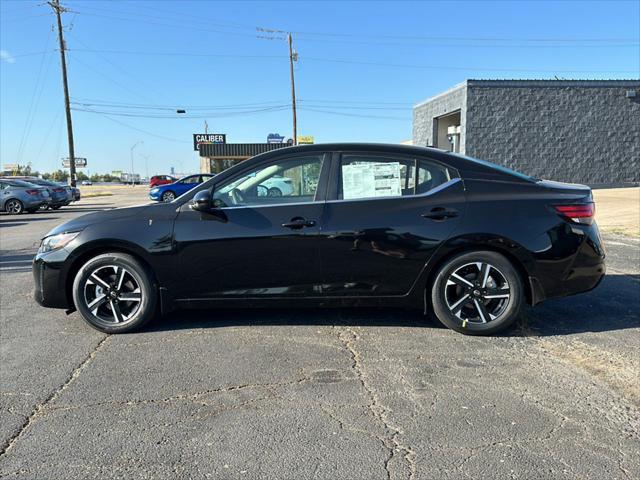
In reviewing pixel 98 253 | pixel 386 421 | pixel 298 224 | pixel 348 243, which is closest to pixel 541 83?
pixel 348 243

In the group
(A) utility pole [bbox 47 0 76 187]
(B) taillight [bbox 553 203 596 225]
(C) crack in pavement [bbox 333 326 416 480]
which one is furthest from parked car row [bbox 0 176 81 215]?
(B) taillight [bbox 553 203 596 225]

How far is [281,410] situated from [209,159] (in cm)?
5859

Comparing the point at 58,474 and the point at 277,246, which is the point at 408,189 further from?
the point at 58,474

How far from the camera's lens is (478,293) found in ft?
13.8

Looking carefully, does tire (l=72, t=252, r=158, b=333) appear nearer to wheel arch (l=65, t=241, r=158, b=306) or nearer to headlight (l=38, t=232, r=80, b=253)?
wheel arch (l=65, t=241, r=158, b=306)

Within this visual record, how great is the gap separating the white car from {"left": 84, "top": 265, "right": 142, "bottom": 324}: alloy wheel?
1447 mm

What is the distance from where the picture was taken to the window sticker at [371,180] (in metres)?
4.29

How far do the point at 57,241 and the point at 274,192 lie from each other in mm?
2029

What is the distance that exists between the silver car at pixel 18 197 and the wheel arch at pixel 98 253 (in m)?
17.7

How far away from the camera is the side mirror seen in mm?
4164

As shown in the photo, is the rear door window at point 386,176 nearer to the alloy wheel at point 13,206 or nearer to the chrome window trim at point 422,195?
the chrome window trim at point 422,195

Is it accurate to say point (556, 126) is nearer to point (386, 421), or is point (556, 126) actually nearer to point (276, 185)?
point (276, 185)

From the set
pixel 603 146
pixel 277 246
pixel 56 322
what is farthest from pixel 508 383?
pixel 603 146

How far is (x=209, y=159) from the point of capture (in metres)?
59.1
